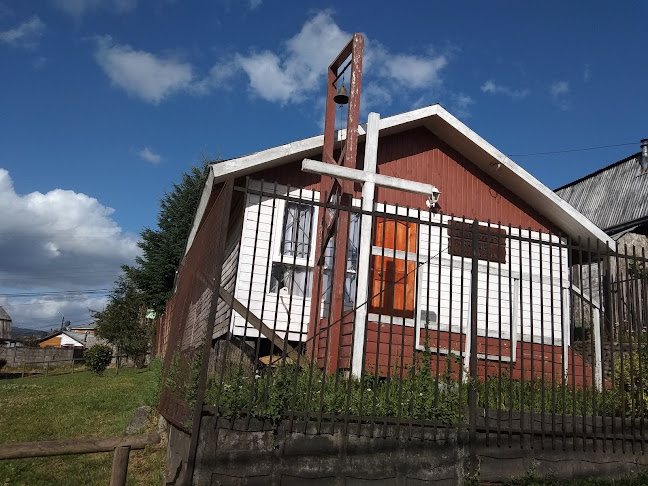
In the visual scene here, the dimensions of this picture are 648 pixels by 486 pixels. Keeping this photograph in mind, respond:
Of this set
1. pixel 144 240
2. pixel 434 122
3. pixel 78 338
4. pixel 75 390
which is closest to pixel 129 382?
pixel 75 390

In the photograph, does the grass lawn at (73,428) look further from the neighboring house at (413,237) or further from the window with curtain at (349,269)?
the window with curtain at (349,269)

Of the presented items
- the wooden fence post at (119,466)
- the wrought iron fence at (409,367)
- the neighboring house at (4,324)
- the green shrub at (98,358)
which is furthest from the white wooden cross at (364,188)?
the neighboring house at (4,324)

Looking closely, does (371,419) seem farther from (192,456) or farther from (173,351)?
(173,351)

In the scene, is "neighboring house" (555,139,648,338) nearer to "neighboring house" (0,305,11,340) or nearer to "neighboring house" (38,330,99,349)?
"neighboring house" (0,305,11,340)

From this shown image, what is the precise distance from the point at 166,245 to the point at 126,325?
613 cm

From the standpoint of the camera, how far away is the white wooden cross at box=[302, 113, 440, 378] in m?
6.93

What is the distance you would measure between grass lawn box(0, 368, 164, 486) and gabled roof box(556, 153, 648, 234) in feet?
58.8

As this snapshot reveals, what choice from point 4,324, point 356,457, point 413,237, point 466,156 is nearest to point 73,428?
point 356,457

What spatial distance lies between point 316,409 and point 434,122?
24.6ft

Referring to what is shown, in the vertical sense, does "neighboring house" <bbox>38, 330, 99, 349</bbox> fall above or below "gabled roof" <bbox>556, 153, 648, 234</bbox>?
below

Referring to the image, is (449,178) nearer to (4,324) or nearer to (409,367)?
(409,367)

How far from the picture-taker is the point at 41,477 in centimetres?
700

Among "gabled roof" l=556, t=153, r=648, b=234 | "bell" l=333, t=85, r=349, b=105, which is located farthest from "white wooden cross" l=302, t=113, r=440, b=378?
"gabled roof" l=556, t=153, r=648, b=234

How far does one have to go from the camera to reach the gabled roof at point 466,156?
945 cm
